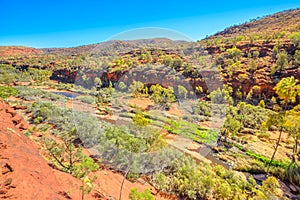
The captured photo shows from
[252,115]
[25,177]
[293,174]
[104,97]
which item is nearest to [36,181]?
[25,177]

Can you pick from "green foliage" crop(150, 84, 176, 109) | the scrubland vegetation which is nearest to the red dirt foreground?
the scrubland vegetation

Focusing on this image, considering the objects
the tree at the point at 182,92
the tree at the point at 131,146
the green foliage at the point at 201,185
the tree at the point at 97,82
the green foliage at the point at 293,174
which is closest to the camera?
the green foliage at the point at 201,185

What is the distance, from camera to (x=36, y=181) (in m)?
7.42

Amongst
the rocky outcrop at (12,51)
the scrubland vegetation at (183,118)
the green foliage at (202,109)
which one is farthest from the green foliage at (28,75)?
the rocky outcrop at (12,51)

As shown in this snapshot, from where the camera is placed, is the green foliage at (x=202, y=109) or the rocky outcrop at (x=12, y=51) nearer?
the green foliage at (x=202, y=109)

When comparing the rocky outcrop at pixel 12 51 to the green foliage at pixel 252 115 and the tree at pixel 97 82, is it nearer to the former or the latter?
the tree at pixel 97 82

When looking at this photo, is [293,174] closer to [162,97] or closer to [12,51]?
[162,97]

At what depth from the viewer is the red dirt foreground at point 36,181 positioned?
6676 millimetres

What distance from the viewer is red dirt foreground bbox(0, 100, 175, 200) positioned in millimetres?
6676

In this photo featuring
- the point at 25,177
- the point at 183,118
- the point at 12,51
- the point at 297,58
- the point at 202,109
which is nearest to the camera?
the point at 25,177

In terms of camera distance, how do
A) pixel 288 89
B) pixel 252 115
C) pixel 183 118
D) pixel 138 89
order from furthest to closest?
pixel 138 89
pixel 183 118
pixel 252 115
pixel 288 89

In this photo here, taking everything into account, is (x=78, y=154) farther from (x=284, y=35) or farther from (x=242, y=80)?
(x=284, y=35)

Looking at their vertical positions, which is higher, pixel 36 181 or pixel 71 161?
pixel 36 181

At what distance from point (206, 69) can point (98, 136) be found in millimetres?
33590
